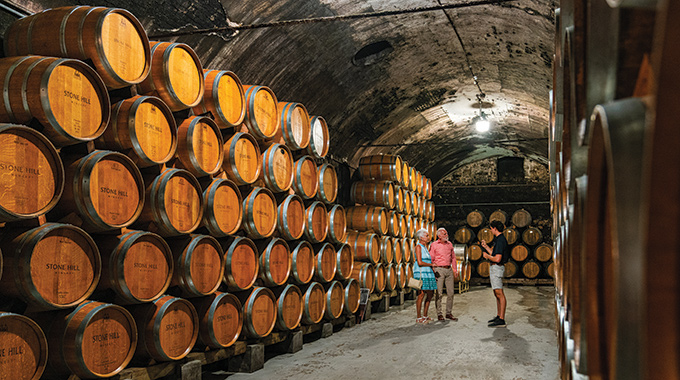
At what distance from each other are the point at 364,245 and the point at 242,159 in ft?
15.4

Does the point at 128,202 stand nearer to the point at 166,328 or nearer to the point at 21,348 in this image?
the point at 166,328

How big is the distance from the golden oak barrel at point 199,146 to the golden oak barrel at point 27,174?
5.01ft

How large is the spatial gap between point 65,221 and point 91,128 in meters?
0.66

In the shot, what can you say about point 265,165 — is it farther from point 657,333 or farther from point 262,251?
point 657,333

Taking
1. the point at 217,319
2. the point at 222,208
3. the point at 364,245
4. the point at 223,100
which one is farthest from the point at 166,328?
the point at 364,245

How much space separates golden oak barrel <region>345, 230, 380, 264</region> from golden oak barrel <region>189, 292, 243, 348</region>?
456cm

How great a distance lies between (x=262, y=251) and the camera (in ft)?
20.7

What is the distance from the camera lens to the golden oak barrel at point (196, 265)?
15.8 ft

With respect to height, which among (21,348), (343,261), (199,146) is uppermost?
(199,146)

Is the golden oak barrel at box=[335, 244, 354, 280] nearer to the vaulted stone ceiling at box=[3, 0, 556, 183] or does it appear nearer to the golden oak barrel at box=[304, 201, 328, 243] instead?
the golden oak barrel at box=[304, 201, 328, 243]

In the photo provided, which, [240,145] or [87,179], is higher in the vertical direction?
[240,145]

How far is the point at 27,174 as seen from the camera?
3271 millimetres

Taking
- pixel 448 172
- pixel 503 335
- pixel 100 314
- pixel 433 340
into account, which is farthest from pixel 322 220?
pixel 448 172

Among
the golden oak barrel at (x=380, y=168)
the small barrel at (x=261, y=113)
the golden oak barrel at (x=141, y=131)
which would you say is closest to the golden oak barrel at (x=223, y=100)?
the small barrel at (x=261, y=113)
